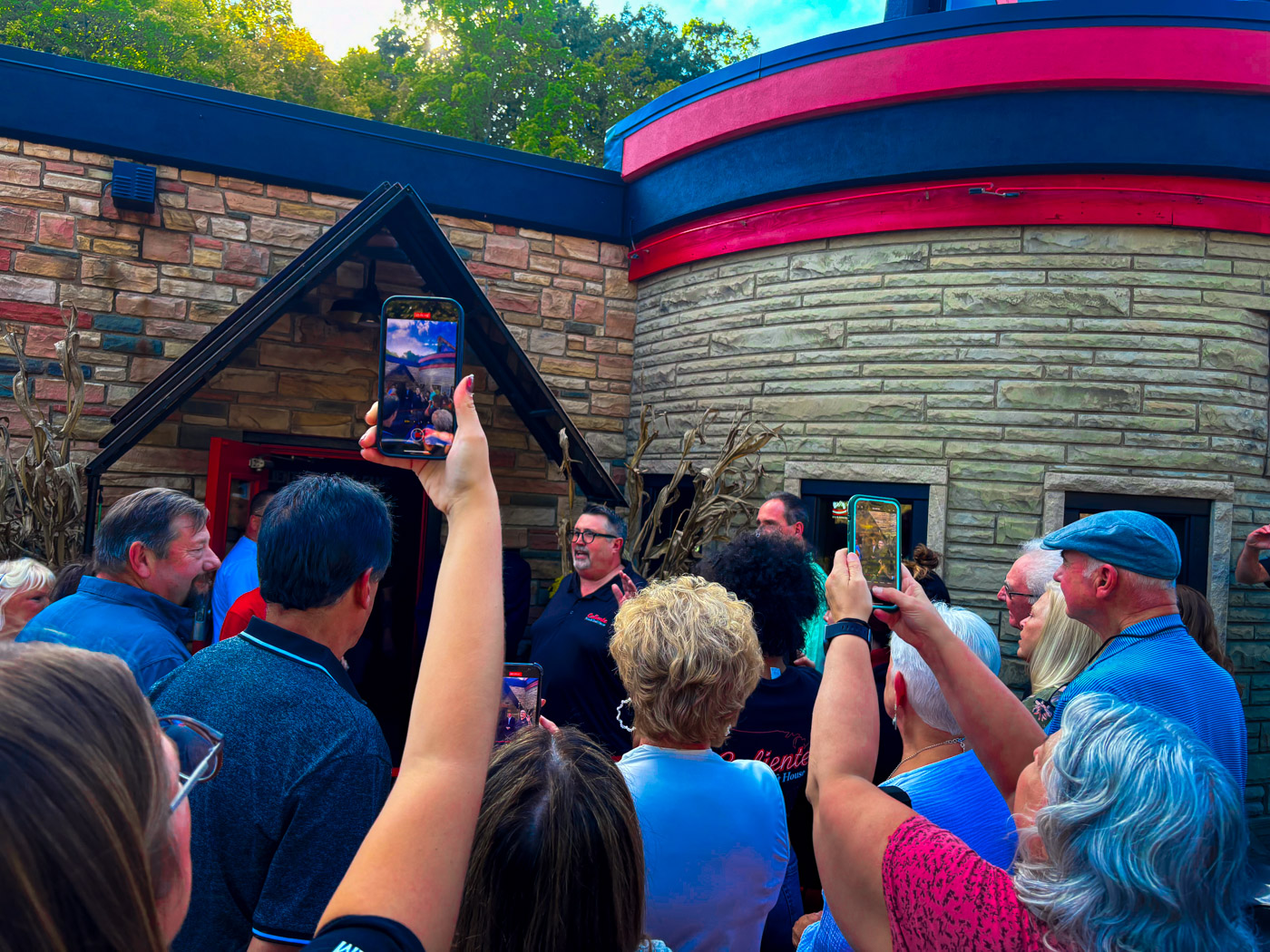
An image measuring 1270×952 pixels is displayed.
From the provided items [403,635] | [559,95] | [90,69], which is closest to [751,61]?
[90,69]

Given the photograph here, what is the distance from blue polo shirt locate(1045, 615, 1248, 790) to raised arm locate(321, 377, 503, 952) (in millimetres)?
2133

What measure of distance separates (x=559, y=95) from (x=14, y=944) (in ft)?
88.5

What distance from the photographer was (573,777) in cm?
138

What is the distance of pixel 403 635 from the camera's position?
21.7ft

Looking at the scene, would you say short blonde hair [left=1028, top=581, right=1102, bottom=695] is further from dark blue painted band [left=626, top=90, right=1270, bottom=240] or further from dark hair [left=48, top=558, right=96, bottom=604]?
dark hair [left=48, top=558, right=96, bottom=604]

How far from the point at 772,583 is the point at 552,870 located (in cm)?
197

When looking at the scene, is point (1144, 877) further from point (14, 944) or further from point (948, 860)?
point (14, 944)

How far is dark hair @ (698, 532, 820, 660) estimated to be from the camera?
304cm

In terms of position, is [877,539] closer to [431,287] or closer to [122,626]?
[122,626]

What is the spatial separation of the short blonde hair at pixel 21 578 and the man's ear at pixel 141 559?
0.81 metres

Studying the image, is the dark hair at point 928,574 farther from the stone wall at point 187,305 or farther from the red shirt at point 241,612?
the red shirt at point 241,612

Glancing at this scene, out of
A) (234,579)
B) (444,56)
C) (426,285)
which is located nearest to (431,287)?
(426,285)

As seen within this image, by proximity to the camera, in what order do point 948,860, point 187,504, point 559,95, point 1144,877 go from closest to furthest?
point 1144,877 < point 948,860 < point 187,504 < point 559,95

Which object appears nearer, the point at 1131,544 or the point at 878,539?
the point at 878,539
